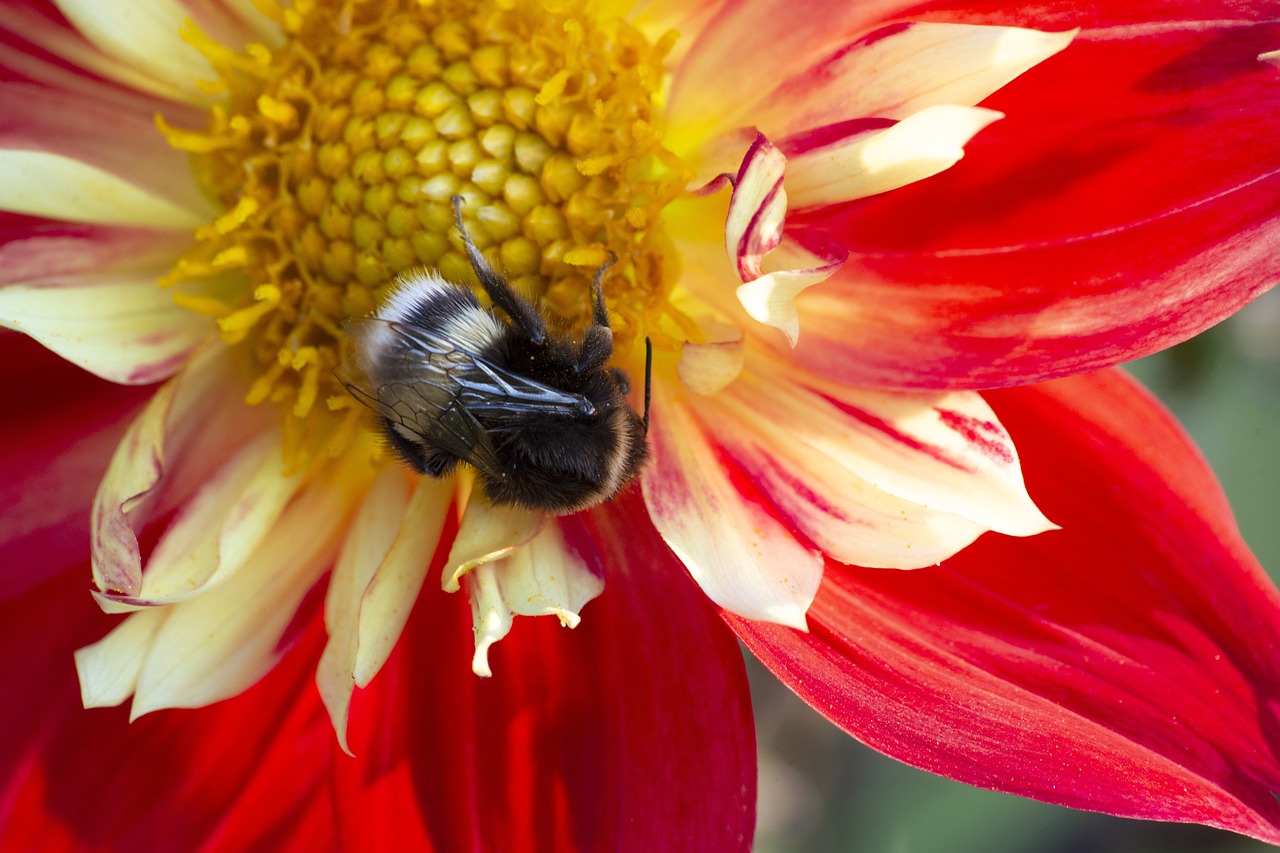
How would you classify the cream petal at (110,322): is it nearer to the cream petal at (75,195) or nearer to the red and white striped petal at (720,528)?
the cream petal at (75,195)

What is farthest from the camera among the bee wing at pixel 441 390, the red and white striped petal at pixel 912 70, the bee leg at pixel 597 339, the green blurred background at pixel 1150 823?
the green blurred background at pixel 1150 823

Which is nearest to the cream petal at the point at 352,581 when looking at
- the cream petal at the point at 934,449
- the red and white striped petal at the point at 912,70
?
the cream petal at the point at 934,449

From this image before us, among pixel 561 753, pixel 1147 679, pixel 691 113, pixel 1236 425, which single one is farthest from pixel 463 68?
pixel 1236 425

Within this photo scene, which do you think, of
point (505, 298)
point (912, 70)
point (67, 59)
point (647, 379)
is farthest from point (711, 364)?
point (67, 59)

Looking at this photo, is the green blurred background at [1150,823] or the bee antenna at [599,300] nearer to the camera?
the bee antenna at [599,300]

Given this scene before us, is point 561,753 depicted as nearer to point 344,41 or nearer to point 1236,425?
point 344,41

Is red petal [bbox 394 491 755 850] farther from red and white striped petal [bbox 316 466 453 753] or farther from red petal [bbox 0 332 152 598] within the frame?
red petal [bbox 0 332 152 598]

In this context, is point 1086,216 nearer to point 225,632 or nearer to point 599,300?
point 599,300

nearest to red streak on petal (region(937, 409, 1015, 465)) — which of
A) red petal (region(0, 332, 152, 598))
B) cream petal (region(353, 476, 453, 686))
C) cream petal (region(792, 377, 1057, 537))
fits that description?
cream petal (region(792, 377, 1057, 537))
